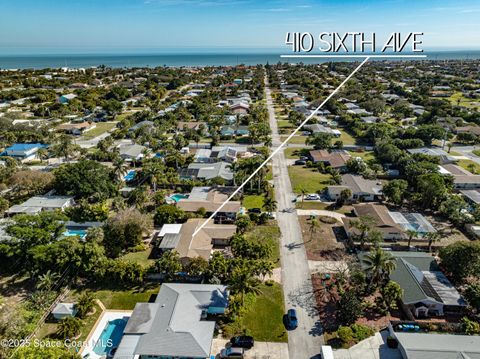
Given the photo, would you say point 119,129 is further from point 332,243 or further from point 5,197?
point 332,243

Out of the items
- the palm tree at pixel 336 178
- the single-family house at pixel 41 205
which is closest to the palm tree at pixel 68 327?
the single-family house at pixel 41 205

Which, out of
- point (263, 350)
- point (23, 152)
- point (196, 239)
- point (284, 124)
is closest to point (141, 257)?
point (196, 239)

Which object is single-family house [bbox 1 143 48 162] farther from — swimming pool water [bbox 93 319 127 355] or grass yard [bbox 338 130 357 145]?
grass yard [bbox 338 130 357 145]

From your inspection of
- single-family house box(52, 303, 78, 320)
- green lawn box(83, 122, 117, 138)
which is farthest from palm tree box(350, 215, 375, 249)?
green lawn box(83, 122, 117, 138)

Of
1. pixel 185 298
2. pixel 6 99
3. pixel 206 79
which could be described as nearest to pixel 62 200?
pixel 185 298

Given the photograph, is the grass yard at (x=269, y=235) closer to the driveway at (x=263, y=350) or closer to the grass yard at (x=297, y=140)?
the driveway at (x=263, y=350)

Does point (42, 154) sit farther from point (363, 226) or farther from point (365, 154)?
point (365, 154)

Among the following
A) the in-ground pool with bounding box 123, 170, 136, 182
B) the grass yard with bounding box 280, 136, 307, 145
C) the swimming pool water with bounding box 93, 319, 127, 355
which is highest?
the grass yard with bounding box 280, 136, 307, 145
